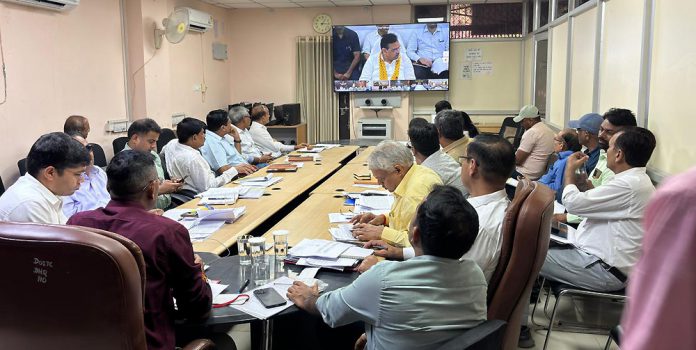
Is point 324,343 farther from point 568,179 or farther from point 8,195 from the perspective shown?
point 568,179

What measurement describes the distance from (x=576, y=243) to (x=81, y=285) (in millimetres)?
2527

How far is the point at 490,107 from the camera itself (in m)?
9.11

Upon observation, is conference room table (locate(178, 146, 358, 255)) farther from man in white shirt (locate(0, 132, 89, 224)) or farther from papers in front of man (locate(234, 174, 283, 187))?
man in white shirt (locate(0, 132, 89, 224))

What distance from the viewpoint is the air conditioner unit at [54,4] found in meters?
4.83

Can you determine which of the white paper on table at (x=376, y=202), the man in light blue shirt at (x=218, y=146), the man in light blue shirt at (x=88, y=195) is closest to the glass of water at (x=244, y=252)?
the white paper on table at (x=376, y=202)

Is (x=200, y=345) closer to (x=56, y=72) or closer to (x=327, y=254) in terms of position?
(x=327, y=254)

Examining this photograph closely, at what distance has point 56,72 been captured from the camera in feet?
17.5

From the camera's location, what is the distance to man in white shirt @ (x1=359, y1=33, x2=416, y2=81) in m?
8.80

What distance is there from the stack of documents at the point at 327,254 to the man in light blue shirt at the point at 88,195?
63.1 inches

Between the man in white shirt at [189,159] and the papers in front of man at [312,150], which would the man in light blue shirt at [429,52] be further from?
the man in white shirt at [189,159]

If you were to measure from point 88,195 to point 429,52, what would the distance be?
635cm

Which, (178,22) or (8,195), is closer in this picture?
(8,195)

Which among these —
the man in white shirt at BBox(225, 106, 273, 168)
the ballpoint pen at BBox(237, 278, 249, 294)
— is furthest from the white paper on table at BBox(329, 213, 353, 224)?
the man in white shirt at BBox(225, 106, 273, 168)

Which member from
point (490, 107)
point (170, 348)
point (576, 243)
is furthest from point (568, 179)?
point (490, 107)
